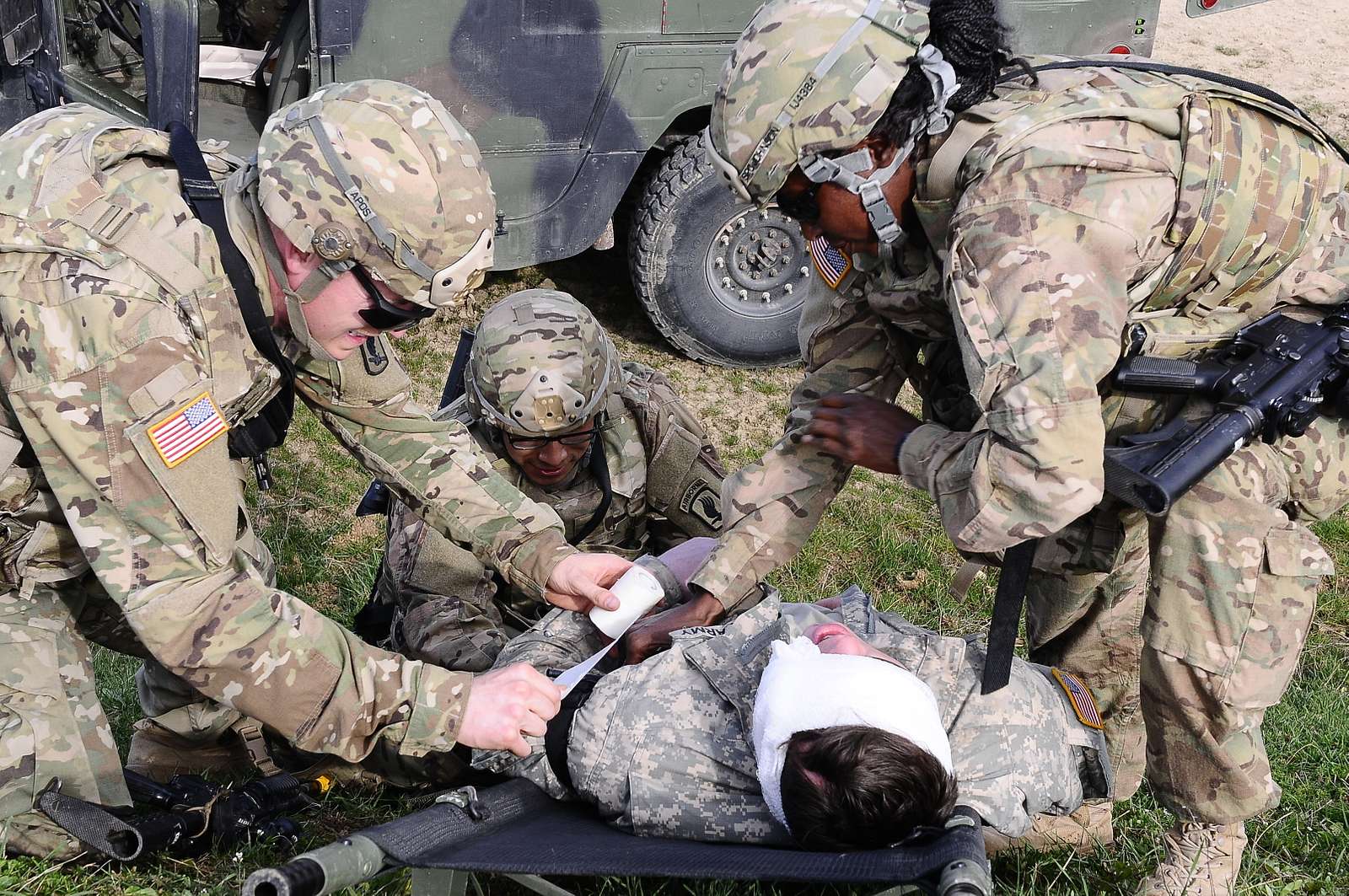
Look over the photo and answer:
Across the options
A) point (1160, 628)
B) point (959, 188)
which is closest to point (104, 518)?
point (959, 188)

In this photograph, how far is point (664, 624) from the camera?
10.3ft

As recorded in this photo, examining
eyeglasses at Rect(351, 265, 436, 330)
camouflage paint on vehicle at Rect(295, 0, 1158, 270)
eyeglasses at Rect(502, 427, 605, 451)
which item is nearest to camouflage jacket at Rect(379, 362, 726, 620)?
eyeglasses at Rect(502, 427, 605, 451)

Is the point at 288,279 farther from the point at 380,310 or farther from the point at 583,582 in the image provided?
the point at 583,582

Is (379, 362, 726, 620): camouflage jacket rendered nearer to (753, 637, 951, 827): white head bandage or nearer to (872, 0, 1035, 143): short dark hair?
(753, 637, 951, 827): white head bandage

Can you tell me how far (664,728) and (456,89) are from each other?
3.56 meters

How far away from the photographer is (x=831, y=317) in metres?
3.22

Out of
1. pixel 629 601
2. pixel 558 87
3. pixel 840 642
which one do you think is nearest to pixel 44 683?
pixel 629 601

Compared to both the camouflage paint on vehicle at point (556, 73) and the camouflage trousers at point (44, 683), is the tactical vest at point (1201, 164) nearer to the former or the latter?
the camouflage trousers at point (44, 683)

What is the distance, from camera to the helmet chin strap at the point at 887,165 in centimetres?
249

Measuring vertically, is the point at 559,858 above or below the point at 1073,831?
above

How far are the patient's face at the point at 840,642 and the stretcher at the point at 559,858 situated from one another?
0.36 metres

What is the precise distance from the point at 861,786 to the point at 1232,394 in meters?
1.11

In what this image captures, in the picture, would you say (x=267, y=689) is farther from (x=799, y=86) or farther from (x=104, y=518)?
(x=799, y=86)

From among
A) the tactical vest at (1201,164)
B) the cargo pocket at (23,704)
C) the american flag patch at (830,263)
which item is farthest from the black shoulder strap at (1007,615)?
the cargo pocket at (23,704)
